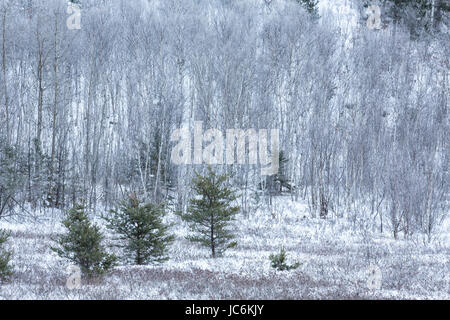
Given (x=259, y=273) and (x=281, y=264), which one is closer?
(x=259, y=273)

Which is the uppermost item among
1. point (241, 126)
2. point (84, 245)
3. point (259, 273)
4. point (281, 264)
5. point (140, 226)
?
point (241, 126)

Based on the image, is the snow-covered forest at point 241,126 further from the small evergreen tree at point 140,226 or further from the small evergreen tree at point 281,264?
the small evergreen tree at point 281,264

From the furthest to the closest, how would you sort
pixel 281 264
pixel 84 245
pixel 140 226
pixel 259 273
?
1. pixel 281 264
2. pixel 140 226
3. pixel 259 273
4. pixel 84 245

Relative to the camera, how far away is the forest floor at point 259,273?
9.07 meters

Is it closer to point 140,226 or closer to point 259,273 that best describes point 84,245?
point 140,226

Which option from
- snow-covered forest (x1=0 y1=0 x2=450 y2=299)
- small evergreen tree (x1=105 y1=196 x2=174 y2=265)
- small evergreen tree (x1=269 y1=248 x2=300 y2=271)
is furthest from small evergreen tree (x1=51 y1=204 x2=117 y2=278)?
snow-covered forest (x1=0 y1=0 x2=450 y2=299)

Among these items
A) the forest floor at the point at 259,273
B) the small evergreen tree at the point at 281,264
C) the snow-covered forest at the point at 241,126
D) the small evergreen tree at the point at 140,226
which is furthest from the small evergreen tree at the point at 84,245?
the snow-covered forest at the point at 241,126

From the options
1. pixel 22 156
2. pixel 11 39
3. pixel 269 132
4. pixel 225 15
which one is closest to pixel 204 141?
pixel 269 132

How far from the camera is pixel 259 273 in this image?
11523 millimetres

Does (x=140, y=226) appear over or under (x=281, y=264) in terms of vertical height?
over

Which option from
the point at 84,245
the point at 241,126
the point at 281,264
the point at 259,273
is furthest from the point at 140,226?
the point at 241,126

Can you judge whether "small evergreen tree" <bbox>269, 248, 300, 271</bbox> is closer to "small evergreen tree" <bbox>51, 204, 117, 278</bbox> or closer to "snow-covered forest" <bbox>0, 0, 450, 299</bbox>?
"small evergreen tree" <bbox>51, 204, 117, 278</bbox>

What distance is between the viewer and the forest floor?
907cm
